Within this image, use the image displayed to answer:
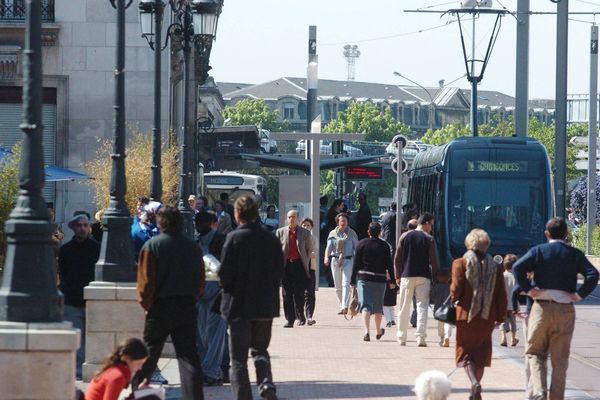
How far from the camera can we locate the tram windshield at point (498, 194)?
28.0m

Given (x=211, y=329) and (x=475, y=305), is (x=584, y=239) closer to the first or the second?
(x=211, y=329)

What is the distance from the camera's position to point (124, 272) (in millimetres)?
14141

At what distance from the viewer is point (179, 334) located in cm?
1140

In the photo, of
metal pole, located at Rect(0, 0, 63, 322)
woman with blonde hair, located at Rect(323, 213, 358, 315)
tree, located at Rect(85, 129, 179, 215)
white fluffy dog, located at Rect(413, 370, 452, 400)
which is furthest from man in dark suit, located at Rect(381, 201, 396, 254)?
metal pole, located at Rect(0, 0, 63, 322)

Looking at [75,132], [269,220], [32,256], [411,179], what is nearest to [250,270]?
[32,256]

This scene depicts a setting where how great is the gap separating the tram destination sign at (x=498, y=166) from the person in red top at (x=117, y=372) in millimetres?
19528

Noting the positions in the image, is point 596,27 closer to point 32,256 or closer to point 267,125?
point 32,256

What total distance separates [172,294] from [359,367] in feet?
17.0

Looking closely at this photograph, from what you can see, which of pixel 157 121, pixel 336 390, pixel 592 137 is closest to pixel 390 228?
pixel 157 121

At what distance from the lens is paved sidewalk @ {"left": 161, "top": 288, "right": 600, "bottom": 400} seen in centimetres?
1373

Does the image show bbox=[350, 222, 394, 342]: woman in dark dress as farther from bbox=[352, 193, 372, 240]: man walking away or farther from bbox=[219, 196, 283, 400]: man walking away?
bbox=[352, 193, 372, 240]: man walking away

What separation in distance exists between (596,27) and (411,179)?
9.41 metres

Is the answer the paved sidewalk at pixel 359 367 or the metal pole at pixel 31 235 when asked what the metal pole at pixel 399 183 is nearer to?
the paved sidewalk at pixel 359 367

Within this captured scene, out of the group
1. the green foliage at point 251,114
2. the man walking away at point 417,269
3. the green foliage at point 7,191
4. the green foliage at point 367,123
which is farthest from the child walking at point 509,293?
the green foliage at point 251,114
